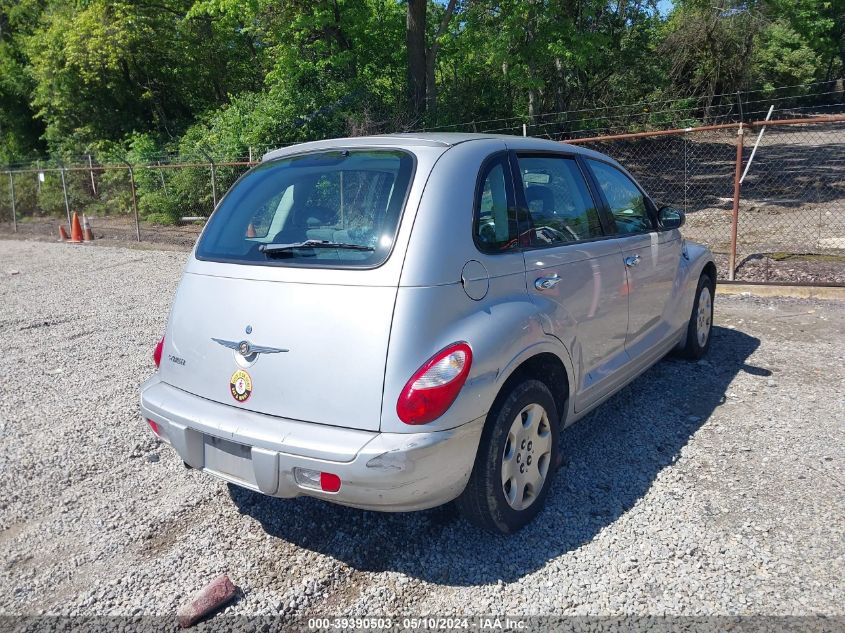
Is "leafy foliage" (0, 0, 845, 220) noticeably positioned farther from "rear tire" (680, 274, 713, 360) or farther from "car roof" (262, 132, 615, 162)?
"car roof" (262, 132, 615, 162)

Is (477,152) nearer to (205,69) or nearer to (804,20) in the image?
(205,69)

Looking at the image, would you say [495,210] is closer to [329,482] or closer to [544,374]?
[544,374]

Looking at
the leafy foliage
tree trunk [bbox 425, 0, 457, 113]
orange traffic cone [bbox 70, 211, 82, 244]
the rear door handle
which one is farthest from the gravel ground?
tree trunk [bbox 425, 0, 457, 113]

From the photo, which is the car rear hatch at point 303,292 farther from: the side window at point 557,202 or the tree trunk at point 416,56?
the tree trunk at point 416,56

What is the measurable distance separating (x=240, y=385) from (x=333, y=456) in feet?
2.04

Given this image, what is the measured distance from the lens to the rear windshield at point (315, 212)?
291 centimetres

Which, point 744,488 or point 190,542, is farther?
point 744,488

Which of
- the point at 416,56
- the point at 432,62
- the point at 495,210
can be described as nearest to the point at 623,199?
the point at 495,210

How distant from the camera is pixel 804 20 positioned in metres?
36.2

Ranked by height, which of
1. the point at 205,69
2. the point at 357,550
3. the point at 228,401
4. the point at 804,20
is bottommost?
the point at 357,550

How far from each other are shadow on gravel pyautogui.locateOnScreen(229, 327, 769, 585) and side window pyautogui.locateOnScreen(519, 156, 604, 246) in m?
1.36

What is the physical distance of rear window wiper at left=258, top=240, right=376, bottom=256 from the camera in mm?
2890

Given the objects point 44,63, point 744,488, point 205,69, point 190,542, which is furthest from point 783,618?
point 44,63

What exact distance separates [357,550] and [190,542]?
861mm
